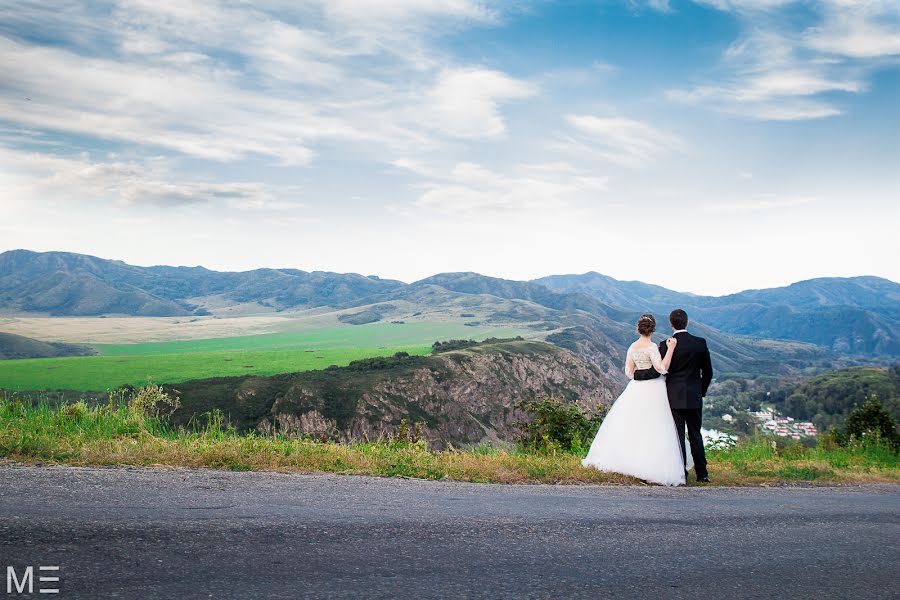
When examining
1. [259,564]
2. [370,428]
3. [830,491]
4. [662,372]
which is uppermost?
[662,372]

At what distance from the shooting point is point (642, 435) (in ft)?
34.0

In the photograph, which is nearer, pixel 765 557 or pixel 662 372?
pixel 765 557

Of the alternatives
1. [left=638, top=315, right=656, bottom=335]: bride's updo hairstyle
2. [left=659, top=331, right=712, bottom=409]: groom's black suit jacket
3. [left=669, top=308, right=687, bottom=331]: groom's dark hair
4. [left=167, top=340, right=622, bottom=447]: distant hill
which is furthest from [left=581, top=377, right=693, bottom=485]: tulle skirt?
[left=167, top=340, right=622, bottom=447]: distant hill

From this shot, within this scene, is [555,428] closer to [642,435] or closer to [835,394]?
[642,435]

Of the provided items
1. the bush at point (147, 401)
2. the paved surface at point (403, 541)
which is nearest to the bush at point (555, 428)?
the paved surface at point (403, 541)

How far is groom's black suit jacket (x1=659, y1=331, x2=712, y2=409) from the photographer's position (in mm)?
10375

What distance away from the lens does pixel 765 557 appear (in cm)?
601

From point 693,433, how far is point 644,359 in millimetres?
1573

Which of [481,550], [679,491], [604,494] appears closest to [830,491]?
[679,491]

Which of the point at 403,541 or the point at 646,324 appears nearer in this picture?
the point at 403,541

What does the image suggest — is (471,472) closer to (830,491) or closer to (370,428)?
(830,491)

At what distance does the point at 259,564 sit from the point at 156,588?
2.67 ft

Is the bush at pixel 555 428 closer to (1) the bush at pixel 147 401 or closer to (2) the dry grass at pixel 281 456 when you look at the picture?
(2) the dry grass at pixel 281 456

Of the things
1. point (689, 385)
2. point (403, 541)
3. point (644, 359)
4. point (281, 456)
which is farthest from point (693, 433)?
point (281, 456)
